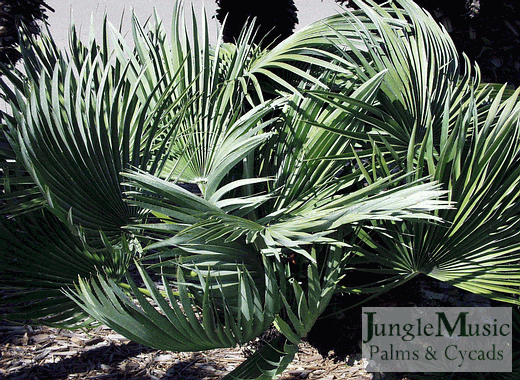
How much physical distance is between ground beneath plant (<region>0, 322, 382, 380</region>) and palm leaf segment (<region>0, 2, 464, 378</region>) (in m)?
1.00

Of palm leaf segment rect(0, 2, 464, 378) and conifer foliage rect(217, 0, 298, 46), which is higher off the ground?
conifer foliage rect(217, 0, 298, 46)

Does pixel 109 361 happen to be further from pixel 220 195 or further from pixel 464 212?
pixel 464 212

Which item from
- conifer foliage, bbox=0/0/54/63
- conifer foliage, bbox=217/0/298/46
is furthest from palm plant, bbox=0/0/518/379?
conifer foliage, bbox=217/0/298/46

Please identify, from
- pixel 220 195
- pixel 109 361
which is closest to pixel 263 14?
pixel 109 361

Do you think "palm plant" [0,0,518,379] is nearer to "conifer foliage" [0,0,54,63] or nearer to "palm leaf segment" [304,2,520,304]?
"palm leaf segment" [304,2,520,304]

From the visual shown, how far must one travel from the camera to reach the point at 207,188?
5.50ft

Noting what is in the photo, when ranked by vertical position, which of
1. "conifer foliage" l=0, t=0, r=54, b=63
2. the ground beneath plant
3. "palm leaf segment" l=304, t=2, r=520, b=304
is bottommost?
the ground beneath plant

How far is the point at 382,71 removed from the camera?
1767 mm

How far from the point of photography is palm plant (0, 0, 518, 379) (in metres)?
1.46

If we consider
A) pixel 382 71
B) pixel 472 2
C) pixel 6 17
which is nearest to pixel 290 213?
pixel 382 71

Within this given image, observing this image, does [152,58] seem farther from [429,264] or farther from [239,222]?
[429,264]

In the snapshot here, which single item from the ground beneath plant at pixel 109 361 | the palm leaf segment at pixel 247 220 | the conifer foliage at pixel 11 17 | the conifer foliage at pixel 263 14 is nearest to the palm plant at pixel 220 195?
the palm leaf segment at pixel 247 220

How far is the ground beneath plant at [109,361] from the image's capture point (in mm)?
2691

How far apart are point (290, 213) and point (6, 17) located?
3088 millimetres
